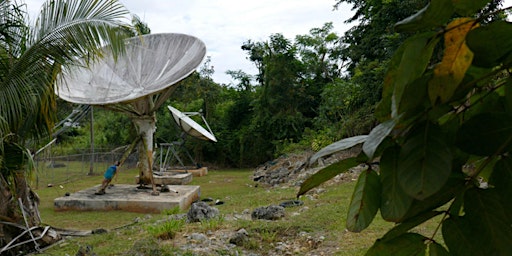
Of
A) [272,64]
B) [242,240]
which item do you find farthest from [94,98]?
[272,64]

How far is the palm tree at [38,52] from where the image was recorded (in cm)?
437

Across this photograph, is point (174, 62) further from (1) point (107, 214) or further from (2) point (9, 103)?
(2) point (9, 103)

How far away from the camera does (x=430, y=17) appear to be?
0.37 meters

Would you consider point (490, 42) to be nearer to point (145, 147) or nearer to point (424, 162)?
point (424, 162)

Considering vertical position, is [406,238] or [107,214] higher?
[406,238]

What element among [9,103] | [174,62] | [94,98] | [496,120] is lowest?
[496,120]

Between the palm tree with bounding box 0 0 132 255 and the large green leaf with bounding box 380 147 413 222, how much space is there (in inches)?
177

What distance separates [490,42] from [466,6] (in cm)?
4

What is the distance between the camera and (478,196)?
15.8 inches

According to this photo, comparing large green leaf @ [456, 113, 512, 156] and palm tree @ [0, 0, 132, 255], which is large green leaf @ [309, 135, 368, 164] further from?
palm tree @ [0, 0, 132, 255]

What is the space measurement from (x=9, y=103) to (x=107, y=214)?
4889 millimetres

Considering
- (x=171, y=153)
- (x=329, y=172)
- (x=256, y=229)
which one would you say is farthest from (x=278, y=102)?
(x=329, y=172)

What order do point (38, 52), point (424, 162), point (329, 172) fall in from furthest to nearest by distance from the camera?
1. point (38, 52)
2. point (329, 172)
3. point (424, 162)

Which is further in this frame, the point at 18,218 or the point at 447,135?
the point at 18,218
